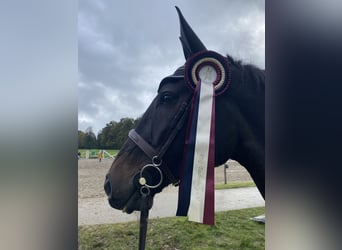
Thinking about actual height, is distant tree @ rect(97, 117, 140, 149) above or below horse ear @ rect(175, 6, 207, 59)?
below

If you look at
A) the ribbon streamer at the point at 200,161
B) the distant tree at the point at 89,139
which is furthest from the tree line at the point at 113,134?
the ribbon streamer at the point at 200,161

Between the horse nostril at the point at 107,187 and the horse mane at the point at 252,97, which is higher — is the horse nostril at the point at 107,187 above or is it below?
below

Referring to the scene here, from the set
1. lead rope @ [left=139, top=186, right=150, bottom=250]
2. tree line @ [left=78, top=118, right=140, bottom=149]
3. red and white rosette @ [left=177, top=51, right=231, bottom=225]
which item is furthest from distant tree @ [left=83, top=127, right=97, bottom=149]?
red and white rosette @ [left=177, top=51, right=231, bottom=225]

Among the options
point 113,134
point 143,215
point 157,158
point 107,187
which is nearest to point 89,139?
point 113,134

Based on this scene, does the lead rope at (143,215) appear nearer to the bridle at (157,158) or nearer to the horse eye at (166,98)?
the bridle at (157,158)

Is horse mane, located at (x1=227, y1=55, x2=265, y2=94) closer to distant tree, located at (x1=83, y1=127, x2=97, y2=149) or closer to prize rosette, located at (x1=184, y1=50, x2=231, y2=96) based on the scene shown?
prize rosette, located at (x1=184, y1=50, x2=231, y2=96)

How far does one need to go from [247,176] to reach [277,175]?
0.30m

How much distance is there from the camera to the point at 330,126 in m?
0.90

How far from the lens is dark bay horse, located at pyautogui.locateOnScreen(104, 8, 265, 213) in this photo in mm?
1112

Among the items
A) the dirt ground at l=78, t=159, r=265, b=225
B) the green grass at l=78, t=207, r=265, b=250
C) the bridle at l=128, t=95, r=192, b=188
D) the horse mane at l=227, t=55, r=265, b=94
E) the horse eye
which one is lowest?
the green grass at l=78, t=207, r=265, b=250

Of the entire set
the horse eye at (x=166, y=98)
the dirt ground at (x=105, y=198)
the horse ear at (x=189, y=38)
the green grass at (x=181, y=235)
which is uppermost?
the horse ear at (x=189, y=38)

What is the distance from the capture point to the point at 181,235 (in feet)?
3.95

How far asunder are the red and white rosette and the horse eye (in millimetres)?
110

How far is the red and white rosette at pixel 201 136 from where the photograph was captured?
1099 mm
